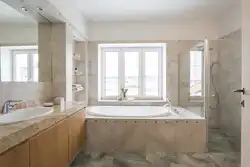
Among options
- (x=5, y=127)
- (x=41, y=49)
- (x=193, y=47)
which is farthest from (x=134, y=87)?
(x=5, y=127)

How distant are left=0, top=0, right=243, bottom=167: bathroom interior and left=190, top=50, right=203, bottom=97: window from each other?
0.02m

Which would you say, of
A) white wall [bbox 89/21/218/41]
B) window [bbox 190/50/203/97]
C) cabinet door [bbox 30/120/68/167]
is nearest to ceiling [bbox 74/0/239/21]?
white wall [bbox 89/21/218/41]

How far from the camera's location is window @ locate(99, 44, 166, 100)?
4.92 m

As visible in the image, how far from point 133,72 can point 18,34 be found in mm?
2841

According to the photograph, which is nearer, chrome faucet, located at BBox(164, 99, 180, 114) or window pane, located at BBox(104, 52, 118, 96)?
chrome faucet, located at BBox(164, 99, 180, 114)

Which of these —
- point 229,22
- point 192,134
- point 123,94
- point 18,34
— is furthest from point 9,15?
point 229,22

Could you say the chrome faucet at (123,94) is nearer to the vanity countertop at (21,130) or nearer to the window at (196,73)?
the window at (196,73)

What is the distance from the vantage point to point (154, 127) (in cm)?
319

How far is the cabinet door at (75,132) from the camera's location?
Answer: 2.55 meters

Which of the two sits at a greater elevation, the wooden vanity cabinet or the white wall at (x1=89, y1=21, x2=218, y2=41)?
the white wall at (x1=89, y1=21, x2=218, y2=41)

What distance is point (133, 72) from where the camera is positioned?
16.2ft

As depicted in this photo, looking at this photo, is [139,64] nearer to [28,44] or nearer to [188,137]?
[188,137]

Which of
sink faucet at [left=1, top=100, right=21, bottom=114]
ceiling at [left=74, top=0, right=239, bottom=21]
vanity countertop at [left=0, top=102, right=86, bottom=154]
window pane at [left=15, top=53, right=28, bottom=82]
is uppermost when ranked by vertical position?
ceiling at [left=74, top=0, right=239, bottom=21]

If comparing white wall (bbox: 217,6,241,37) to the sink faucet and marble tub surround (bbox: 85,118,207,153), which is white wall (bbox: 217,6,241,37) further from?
the sink faucet
